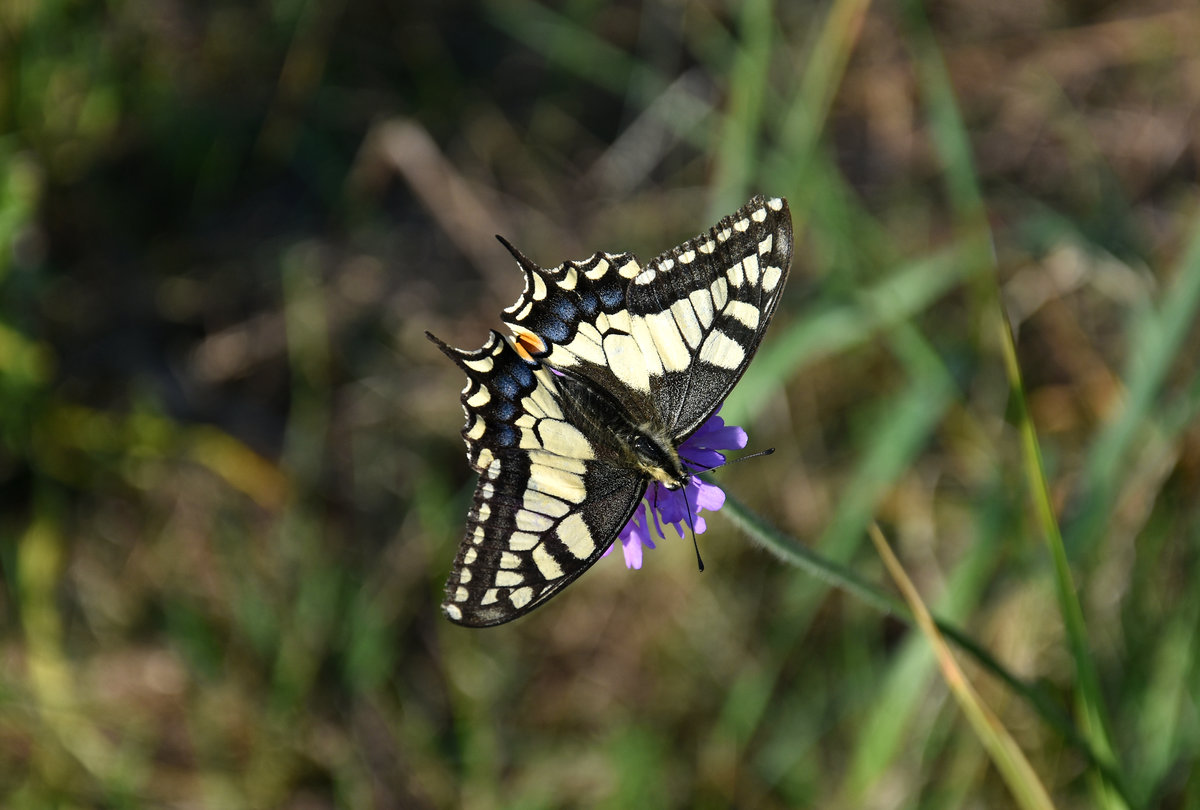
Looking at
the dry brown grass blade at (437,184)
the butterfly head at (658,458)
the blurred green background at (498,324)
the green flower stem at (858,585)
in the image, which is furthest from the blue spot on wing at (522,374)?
the dry brown grass blade at (437,184)

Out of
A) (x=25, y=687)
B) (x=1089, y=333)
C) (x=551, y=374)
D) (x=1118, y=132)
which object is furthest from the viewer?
(x=1118, y=132)

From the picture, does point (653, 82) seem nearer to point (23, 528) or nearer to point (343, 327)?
point (343, 327)

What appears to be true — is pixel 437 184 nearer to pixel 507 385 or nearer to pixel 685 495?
pixel 507 385

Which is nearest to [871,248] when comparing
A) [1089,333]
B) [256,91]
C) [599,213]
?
[1089,333]

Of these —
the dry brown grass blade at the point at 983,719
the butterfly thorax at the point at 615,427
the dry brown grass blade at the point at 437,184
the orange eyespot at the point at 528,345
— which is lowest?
the dry brown grass blade at the point at 983,719

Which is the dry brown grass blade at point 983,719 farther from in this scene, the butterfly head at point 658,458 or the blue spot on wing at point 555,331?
the blue spot on wing at point 555,331

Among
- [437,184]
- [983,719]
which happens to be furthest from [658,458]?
[437,184]

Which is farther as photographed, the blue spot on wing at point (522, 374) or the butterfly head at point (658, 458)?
the blue spot on wing at point (522, 374)

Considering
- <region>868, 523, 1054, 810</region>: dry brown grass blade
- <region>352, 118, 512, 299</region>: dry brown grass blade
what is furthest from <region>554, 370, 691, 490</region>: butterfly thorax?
<region>352, 118, 512, 299</region>: dry brown grass blade
